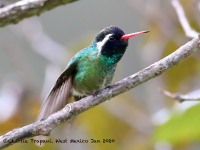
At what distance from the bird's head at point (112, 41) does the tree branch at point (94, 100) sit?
0.39 metres

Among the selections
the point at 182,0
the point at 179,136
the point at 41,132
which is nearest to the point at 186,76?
the point at 182,0

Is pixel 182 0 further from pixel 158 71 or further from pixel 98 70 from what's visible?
pixel 158 71

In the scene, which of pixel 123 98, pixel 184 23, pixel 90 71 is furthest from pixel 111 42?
pixel 123 98

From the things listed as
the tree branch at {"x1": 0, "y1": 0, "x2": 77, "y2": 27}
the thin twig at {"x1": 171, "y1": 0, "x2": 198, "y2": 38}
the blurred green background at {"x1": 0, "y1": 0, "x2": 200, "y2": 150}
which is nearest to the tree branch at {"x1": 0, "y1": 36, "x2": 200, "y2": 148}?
the thin twig at {"x1": 171, "y1": 0, "x2": 198, "y2": 38}

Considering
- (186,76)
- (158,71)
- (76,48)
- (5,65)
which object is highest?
(5,65)

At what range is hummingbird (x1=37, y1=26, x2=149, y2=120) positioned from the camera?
3371 millimetres

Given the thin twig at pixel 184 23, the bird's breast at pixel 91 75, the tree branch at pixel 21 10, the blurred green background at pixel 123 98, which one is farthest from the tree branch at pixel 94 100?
the tree branch at pixel 21 10

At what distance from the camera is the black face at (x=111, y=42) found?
11.0 ft

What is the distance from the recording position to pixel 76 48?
4.67 metres

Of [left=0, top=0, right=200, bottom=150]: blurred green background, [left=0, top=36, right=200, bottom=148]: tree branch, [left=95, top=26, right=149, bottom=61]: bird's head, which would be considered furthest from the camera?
[left=0, top=0, right=200, bottom=150]: blurred green background

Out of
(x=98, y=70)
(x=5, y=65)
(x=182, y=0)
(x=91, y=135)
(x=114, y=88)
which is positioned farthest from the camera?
(x=5, y=65)

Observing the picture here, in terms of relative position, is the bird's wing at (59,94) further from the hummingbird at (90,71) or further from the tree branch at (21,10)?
the tree branch at (21,10)

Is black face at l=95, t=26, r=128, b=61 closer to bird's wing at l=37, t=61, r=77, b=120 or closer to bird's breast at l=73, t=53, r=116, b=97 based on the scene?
bird's breast at l=73, t=53, r=116, b=97

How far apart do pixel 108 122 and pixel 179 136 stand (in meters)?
1.10
